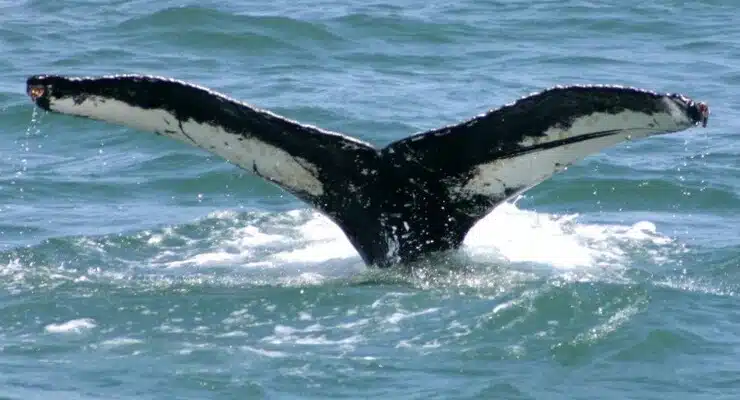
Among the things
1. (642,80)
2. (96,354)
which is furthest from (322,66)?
(96,354)

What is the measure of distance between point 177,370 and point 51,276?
87.6 inches

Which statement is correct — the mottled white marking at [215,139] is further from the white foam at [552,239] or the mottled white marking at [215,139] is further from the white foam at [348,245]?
the white foam at [552,239]

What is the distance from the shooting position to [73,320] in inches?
381

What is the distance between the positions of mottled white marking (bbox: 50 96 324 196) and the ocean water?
0.80m

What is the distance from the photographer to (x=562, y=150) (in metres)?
9.18

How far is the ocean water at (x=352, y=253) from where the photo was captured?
8820mm

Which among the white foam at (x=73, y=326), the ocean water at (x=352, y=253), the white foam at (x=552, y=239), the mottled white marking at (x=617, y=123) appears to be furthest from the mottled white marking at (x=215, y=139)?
the white foam at (x=552, y=239)

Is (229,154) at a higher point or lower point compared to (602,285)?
higher

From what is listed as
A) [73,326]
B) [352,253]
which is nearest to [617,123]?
[352,253]

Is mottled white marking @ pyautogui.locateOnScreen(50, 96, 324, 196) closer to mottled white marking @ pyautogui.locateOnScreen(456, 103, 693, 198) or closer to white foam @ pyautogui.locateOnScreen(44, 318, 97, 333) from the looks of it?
mottled white marking @ pyautogui.locateOnScreen(456, 103, 693, 198)

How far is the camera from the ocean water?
8.82 metres

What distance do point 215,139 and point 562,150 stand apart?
1895 mm

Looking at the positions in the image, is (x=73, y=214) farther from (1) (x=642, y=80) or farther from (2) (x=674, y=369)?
(1) (x=642, y=80)

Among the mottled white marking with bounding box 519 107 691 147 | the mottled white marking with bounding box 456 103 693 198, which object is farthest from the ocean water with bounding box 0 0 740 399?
the mottled white marking with bounding box 519 107 691 147
